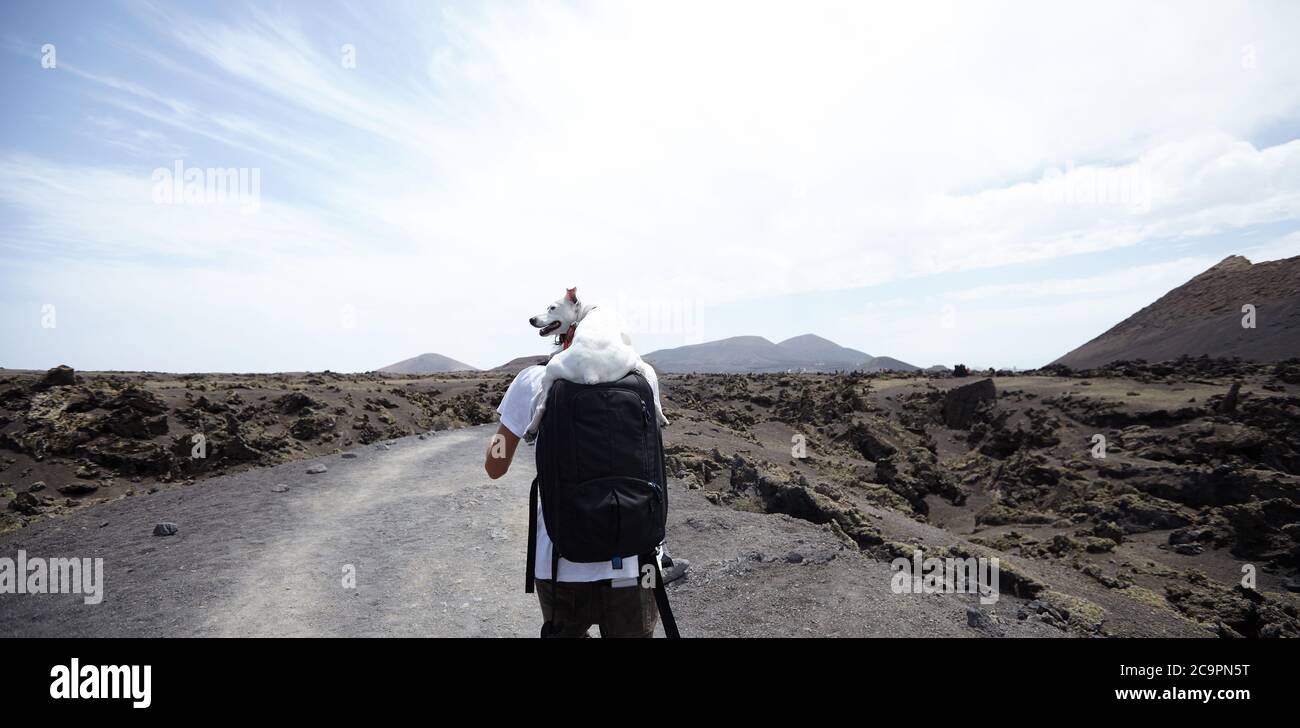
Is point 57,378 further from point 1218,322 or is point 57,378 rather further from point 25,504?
point 1218,322

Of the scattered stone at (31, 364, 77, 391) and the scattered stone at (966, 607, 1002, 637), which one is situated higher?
the scattered stone at (31, 364, 77, 391)

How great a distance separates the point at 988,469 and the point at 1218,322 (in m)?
60.3

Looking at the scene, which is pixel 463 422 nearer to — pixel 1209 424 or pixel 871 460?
pixel 871 460

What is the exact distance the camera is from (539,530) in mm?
2906

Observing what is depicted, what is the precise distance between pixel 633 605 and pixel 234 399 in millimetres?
21979

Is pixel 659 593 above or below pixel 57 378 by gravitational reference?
below

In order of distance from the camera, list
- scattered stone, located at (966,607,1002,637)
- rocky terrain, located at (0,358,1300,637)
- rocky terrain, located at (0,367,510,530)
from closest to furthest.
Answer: scattered stone, located at (966,607,1002,637) < rocky terrain, located at (0,358,1300,637) < rocky terrain, located at (0,367,510,530)

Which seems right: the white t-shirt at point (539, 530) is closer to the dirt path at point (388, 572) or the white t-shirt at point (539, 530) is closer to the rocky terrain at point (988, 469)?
the dirt path at point (388, 572)

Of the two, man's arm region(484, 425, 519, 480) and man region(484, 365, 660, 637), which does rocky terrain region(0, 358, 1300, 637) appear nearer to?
man region(484, 365, 660, 637)

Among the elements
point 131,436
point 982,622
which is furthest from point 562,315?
point 131,436

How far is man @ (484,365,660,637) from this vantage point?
2.75 m

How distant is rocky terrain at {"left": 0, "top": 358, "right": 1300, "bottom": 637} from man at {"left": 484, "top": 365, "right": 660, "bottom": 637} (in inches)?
171

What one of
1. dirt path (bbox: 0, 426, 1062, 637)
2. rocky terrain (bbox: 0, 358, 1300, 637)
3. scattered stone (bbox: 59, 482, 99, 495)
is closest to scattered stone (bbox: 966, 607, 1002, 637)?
rocky terrain (bbox: 0, 358, 1300, 637)
